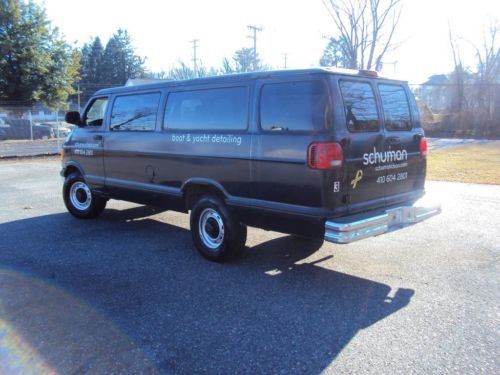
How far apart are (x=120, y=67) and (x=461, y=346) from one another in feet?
255

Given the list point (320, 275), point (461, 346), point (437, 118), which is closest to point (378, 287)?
point (320, 275)

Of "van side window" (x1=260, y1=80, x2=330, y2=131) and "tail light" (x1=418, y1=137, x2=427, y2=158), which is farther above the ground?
"van side window" (x1=260, y1=80, x2=330, y2=131)

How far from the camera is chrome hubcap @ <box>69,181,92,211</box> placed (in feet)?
25.2

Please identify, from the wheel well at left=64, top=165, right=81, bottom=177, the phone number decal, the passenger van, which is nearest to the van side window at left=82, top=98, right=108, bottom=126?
the passenger van

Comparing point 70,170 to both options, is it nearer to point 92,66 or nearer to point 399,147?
point 399,147

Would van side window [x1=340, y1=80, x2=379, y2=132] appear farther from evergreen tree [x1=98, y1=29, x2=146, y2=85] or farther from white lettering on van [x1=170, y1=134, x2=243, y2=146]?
evergreen tree [x1=98, y1=29, x2=146, y2=85]

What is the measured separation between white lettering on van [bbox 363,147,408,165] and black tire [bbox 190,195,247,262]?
5.21 ft

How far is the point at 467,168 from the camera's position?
13.9 meters

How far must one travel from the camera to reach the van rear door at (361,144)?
4.50 metres

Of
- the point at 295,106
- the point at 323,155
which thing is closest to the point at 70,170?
the point at 295,106

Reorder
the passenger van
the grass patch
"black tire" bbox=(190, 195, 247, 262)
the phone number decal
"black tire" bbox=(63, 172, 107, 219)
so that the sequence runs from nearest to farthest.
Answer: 1. the passenger van
2. the phone number decal
3. "black tire" bbox=(190, 195, 247, 262)
4. "black tire" bbox=(63, 172, 107, 219)
5. the grass patch

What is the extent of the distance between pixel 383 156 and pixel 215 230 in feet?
6.87

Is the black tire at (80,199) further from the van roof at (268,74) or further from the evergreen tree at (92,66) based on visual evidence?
the evergreen tree at (92,66)

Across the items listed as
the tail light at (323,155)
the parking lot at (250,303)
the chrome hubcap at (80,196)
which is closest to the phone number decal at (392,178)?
the tail light at (323,155)
